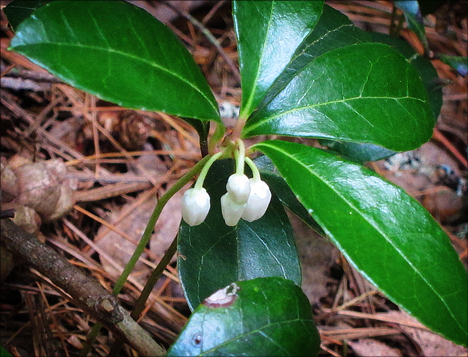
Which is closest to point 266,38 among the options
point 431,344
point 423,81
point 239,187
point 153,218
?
point 239,187

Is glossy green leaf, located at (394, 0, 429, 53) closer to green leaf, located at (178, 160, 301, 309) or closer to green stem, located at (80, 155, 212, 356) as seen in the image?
green leaf, located at (178, 160, 301, 309)

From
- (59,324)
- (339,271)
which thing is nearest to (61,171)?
(59,324)

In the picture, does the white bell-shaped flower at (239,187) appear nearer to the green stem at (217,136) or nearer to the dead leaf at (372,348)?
the green stem at (217,136)

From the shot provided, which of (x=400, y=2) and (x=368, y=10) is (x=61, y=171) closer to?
(x=400, y=2)

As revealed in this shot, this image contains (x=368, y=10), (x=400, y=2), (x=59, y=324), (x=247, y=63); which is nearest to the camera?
(x=247, y=63)

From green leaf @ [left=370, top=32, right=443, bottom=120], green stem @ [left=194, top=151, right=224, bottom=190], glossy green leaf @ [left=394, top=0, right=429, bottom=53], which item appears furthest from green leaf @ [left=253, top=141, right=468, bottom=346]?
glossy green leaf @ [left=394, top=0, right=429, bottom=53]

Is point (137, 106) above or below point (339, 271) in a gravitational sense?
above

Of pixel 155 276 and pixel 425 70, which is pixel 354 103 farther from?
pixel 425 70
